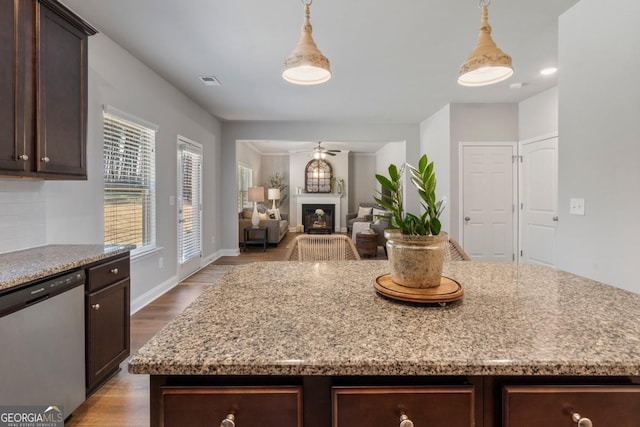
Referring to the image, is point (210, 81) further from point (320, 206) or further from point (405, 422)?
point (320, 206)

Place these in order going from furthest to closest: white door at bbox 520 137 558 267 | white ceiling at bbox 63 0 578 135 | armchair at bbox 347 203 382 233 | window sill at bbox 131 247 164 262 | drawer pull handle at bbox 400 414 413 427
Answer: armchair at bbox 347 203 382 233, white door at bbox 520 137 558 267, window sill at bbox 131 247 164 262, white ceiling at bbox 63 0 578 135, drawer pull handle at bbox 400 414 413 427

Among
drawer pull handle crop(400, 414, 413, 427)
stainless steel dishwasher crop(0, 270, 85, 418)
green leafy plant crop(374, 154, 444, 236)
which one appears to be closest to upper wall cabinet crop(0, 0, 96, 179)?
stainless steel dishwasher crop(0, 270, 85, 418)

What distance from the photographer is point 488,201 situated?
4.82m

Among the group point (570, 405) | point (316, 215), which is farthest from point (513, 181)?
point (316, 215)

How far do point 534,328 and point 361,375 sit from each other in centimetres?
49

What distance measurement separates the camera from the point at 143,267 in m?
3.42

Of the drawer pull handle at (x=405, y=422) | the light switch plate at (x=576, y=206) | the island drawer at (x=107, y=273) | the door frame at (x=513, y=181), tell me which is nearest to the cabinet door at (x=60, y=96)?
the island drawer at (x=107, y=273)

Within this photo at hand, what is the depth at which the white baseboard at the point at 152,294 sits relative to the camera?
129 inches

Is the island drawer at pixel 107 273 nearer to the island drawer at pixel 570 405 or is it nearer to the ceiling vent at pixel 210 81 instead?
the island drawer at pixel 570 405

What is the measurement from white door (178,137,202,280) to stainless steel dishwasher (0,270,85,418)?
2730 millimetres

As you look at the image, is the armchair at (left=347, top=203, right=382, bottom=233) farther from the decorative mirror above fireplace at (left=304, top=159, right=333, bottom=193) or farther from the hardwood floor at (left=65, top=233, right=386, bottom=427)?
the hardwood floor at (left=65, top=233, right=386, bottom=427)

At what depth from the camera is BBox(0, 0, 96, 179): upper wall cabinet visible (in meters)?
1.62

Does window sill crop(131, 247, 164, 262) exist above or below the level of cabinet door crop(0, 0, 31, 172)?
below

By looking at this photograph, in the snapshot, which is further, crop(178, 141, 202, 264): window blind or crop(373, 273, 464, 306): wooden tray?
crop(178, 141, 202, 264): window blind
